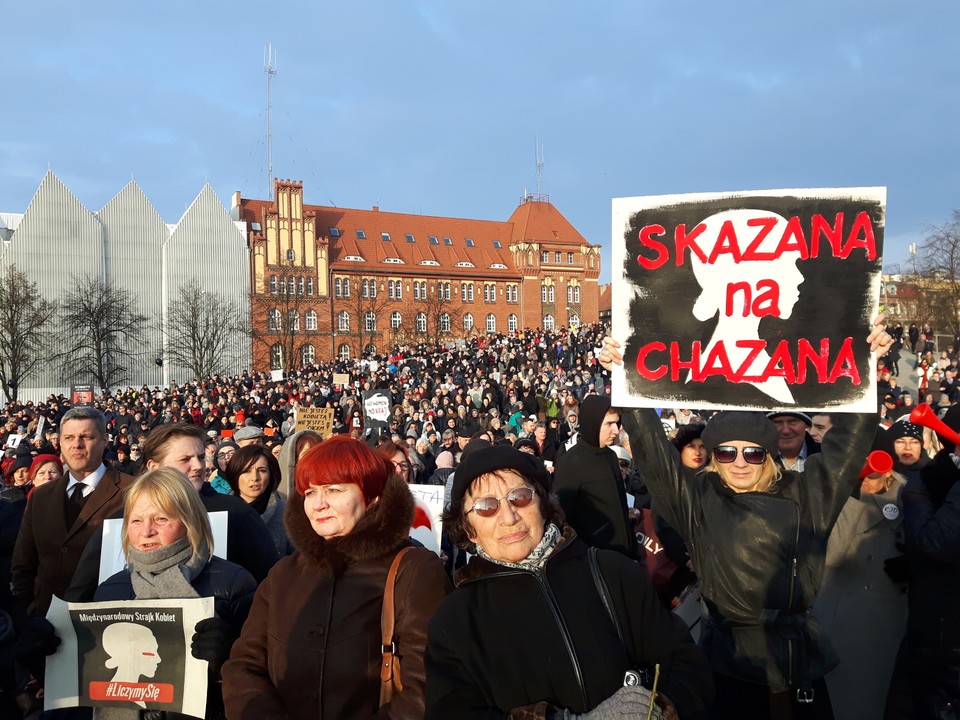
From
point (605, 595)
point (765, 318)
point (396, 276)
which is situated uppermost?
point (396, 276)

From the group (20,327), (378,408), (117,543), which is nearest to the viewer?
(117,543)

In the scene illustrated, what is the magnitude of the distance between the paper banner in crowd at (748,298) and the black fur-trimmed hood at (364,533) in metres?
0.89

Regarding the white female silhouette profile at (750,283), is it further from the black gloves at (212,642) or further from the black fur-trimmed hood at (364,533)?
the black gloves at (212,642)

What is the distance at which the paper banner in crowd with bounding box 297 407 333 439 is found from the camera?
40.3 ft

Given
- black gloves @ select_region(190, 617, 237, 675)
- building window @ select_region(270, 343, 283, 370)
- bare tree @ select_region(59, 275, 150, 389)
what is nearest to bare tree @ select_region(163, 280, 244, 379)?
bare tree @ select_region(59, 275, 150, 389)

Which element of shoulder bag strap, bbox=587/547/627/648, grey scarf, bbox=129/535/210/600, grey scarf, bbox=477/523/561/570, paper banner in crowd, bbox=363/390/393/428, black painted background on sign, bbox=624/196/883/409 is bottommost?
paper banner in crowd, bbox=363/390/393/428

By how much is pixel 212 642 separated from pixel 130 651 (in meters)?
0.39

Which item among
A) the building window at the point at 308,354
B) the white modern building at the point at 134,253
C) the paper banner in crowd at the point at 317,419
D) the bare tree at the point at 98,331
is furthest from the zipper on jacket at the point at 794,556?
the building window at the point at 308,354

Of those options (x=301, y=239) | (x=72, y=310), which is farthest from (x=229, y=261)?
(x=72, y=310)

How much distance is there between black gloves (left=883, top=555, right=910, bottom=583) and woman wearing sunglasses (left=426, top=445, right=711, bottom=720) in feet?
6.47

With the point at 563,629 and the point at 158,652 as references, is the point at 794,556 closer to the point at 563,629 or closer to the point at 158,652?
the point at 563,629

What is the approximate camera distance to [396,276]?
71.2m

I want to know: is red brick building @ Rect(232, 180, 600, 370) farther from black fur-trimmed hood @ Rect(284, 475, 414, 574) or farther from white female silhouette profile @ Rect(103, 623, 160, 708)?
black fur-trimmed hood @ Rect(284, 475, 414, 574)

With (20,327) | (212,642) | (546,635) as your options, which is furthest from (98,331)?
(546,635)
